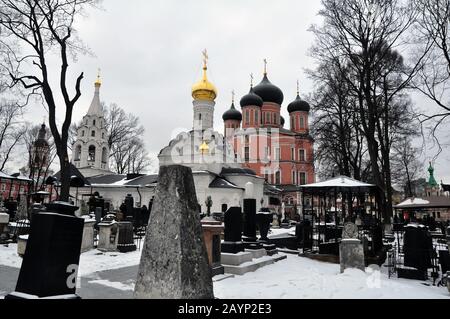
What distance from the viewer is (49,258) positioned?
12.1 ft

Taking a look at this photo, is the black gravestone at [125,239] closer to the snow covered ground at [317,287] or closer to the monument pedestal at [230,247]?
the monument pedestal at [230,247]

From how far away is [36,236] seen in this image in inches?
148

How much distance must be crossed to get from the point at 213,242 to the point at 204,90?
35665 millimetres

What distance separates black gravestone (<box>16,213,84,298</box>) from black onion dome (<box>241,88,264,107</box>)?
47739 mm

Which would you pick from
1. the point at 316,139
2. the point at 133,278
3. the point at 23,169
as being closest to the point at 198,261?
the point at 133,278

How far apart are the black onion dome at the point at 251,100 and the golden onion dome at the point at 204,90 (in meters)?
9.05

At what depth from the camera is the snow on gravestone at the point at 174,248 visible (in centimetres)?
299

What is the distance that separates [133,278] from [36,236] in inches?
154

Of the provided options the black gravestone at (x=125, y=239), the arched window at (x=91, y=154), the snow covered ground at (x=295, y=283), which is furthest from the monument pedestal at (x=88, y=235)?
the arched window at (x=91, y=154)

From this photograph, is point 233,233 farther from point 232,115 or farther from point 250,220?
point 232,115

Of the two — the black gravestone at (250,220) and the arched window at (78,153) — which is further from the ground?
the arched window at (78,153)

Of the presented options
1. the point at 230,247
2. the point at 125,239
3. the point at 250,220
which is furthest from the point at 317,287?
the point at 125,239

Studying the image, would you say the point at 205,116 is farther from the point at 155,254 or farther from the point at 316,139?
the point at 155,254

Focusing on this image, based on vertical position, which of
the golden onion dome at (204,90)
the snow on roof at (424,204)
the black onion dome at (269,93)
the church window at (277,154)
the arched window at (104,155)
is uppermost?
the black onion dome at (269,93)
